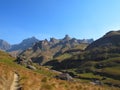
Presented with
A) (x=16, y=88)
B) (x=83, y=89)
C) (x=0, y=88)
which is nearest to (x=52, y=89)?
(x=16, y=88)

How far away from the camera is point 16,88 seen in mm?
22594

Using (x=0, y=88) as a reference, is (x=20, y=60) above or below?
above

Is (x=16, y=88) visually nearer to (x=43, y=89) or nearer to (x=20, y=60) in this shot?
(x=43, y=89)

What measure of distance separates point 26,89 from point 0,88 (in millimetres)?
2048

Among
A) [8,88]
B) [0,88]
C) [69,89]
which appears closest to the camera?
[0,88]

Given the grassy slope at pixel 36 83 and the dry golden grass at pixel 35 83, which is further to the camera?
the grassy slope at pixel 36 83

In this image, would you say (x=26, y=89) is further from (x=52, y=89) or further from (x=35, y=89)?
(x=52, y=89)

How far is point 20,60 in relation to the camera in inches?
7303

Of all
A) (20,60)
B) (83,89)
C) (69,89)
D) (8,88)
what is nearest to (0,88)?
(8,88)

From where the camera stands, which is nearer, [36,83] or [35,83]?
[35,83]

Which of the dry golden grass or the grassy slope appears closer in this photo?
A: the dry golden grass

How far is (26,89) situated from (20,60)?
6540 inches

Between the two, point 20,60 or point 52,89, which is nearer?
point 52,89

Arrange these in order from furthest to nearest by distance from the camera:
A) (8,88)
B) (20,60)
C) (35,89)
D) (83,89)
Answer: (20,60) < (83,89) < (35,89) < (8,88)
